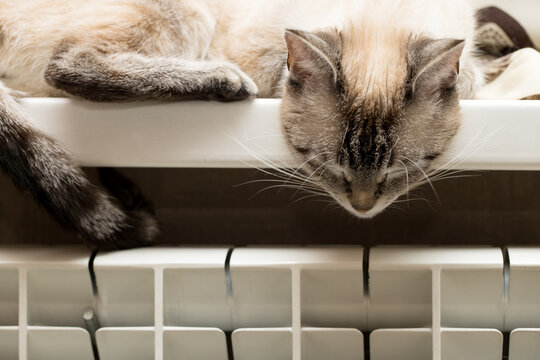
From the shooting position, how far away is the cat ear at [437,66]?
88 centimetres

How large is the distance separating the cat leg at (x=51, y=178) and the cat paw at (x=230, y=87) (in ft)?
0.91

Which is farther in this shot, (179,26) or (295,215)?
(295,215)

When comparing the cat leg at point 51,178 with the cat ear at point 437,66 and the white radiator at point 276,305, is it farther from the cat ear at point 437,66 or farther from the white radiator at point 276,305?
the cat ear at point 437,66

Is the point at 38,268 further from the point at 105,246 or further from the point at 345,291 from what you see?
the point at 345,291

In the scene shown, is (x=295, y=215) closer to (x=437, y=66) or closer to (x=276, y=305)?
(x=276, y=305)

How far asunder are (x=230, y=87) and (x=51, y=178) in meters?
0.35

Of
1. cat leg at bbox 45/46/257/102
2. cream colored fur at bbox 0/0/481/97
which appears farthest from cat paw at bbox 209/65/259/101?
cream colored fur at bbox 0/0/481/97

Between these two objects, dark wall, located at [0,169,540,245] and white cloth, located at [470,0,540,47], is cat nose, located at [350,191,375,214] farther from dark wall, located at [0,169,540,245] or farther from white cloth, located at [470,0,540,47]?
white cloth, located at [470,0,540,47]

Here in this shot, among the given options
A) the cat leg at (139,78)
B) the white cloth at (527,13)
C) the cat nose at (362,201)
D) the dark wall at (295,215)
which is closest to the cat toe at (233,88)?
the cat leg at (139,78)

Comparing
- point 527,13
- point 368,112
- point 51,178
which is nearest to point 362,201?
point 368,112

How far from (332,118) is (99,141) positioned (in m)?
0.40

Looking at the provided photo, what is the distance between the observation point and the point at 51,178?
0.97 m

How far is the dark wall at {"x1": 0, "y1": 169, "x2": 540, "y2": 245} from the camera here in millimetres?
1399

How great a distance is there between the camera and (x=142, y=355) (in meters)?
0.97
